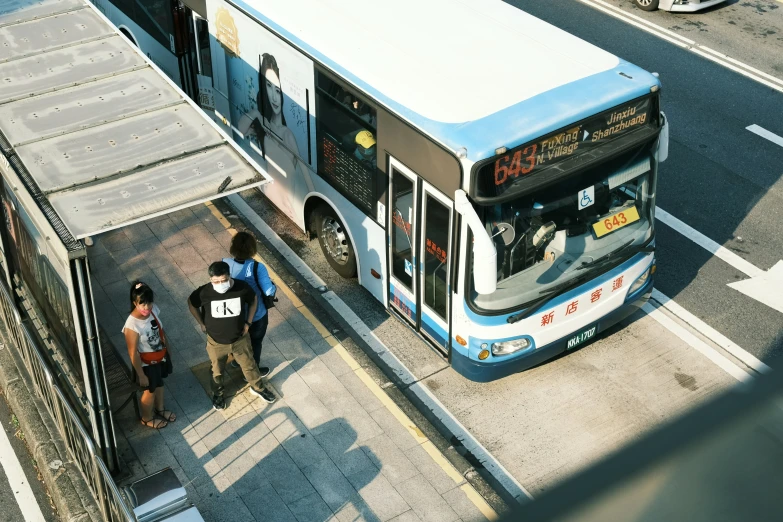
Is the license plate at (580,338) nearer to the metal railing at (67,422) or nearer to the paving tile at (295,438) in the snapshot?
the paving tile at (295,438)

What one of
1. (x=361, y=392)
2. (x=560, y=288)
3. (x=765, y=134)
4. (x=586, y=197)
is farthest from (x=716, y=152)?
(x=361, y=392)

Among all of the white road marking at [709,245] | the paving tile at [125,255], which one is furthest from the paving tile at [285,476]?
the white road marking at [709,245]

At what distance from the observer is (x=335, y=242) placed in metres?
10.4

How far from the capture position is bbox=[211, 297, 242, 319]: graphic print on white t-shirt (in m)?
7.84

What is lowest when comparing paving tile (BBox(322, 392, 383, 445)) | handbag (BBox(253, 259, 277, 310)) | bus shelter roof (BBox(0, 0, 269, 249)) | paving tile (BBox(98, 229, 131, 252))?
paving tile (BBox(322, 392, 383, 445))

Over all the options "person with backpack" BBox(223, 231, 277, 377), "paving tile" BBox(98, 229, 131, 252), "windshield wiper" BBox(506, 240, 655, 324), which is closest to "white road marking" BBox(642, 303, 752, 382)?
"windshield wiper" BBox(506, 240, 655, 324)

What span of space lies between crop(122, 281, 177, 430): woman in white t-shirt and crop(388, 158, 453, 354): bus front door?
246 cm

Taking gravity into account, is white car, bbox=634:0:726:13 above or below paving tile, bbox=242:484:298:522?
above

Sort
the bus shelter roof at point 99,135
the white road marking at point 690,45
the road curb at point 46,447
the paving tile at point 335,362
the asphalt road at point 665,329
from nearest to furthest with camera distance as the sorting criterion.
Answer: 1. the bus shelter roof at point 99,135
2. the road curb at point 46,447
3. the asphalt road at point 665,329
4. the paving tile at point 335,362
5. the white road marking at point 690,45

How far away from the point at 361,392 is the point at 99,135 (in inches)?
139

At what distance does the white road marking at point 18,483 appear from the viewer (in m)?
8.01

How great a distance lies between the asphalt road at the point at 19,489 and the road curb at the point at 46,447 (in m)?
0.07

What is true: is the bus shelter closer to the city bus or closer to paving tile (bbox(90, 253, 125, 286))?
paving tile (bbox(90, 253, 125, 286))

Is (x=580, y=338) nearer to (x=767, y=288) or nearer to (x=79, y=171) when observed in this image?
(x=767, y=288)
